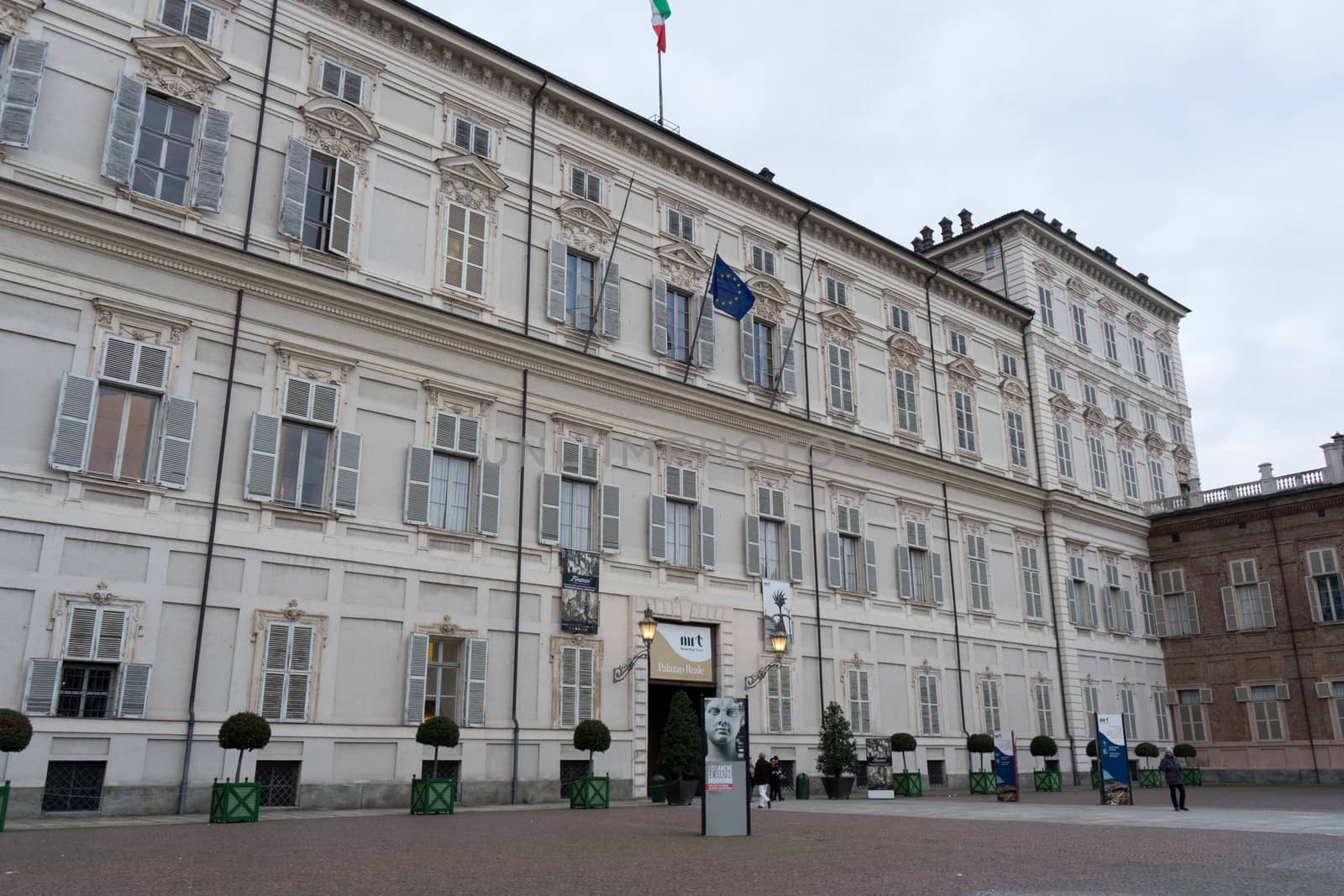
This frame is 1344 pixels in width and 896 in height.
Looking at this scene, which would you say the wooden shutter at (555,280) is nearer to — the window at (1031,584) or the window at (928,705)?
the window at (928,705)

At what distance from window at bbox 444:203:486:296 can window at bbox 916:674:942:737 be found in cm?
1786

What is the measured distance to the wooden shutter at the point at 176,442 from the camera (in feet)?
Answer: 63.0

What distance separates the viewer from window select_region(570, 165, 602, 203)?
90.2 ft

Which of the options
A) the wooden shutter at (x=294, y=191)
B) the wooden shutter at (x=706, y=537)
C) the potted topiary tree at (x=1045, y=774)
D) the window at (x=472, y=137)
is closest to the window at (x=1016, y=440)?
the potted topiary tree at (x=1045, y=774)

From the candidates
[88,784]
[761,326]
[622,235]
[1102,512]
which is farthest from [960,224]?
[88,784]

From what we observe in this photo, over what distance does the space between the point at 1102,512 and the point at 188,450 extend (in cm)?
3367

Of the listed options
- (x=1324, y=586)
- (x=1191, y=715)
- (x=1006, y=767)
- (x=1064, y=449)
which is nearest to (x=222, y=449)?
(x=1006, y=767)

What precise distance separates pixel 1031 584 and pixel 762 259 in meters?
15.7

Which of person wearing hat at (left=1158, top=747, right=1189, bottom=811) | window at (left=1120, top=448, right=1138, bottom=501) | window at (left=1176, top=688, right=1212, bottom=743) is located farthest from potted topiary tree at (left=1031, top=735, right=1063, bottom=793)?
window at (left=1120, top=448, right=1138, bottom=501)

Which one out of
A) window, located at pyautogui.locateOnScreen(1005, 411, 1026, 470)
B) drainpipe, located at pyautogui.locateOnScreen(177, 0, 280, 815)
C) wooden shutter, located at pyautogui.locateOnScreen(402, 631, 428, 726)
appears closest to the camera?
drainpipe, located at pyautogui.locateOnScreen(177, 0, 280, 815)

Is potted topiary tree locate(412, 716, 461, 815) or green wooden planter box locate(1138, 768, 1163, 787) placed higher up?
potted topiary tree locate(412, 716, 461, 815)

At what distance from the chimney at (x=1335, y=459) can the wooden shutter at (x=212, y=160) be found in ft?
127

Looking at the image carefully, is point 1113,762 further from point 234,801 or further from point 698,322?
point 234,801

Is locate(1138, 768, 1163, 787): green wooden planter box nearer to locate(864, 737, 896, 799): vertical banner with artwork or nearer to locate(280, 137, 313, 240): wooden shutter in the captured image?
locate(864, 737, 896, 799): vertical banner with artwork
